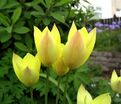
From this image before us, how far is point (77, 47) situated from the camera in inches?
37.9

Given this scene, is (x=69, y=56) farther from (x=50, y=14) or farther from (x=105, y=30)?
(x=105, y=30)

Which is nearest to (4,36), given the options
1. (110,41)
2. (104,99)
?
(104,99)

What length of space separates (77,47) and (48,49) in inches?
2.6

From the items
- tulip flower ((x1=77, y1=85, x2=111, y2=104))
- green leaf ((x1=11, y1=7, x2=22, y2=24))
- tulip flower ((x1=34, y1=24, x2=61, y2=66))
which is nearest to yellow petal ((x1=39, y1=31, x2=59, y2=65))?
tulip flower ((x1=34, y1=24, x2=61, y2=66))

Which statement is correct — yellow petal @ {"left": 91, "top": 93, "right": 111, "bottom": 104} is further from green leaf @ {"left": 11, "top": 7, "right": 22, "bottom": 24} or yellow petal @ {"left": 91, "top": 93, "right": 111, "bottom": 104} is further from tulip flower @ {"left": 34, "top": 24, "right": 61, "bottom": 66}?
green leaf @ {"left": 11, "top": 7, "right": 22, "bottom": 24}

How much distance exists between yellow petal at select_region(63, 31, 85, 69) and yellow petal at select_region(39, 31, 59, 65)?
0.02 m

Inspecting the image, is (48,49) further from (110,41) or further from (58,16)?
(110,41)

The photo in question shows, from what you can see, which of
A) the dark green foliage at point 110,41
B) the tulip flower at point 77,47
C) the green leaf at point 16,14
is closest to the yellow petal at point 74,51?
the tulip flower at point 77,47

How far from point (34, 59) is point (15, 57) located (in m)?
0.04

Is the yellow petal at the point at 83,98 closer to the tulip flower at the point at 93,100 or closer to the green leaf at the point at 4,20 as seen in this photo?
the tulip flower at the point at 93,100

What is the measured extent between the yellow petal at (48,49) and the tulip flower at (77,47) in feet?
0.08

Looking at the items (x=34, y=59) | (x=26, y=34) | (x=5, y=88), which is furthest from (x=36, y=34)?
(x=26, y=34)

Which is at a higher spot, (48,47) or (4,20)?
(48,47)

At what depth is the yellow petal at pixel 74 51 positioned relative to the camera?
3.14 ft
